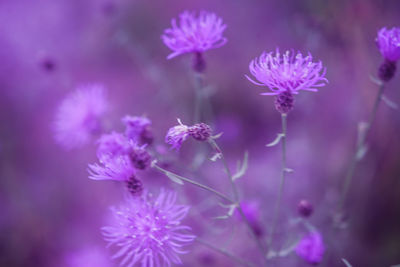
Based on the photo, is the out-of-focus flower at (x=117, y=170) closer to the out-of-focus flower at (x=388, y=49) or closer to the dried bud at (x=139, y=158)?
the dried bud at (x=139, y=158)

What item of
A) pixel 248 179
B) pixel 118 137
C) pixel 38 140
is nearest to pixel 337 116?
pixel 248 179

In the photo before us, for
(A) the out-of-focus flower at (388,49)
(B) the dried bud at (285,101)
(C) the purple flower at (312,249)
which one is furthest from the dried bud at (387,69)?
(C) the purple flower at (312,249)

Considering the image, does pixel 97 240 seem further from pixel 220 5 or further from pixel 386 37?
pixel 220 5

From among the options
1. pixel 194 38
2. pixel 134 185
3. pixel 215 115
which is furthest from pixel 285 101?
pixel 215 115

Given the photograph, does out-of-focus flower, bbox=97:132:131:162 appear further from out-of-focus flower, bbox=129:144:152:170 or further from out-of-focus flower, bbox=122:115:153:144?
out-of-focus flower, bbox=122:115:153:144

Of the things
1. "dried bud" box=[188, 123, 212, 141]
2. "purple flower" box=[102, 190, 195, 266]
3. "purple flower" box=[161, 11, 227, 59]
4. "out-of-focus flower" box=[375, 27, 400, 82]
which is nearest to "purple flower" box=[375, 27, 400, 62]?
"out-of-focus flower" box=[375, 27, 400, 82]

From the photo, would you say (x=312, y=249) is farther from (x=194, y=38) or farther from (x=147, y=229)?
(x=194, y=38)

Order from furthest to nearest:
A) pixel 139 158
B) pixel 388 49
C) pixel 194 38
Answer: pixel 194 38 < pixel 388 49 < pixel 139 158
